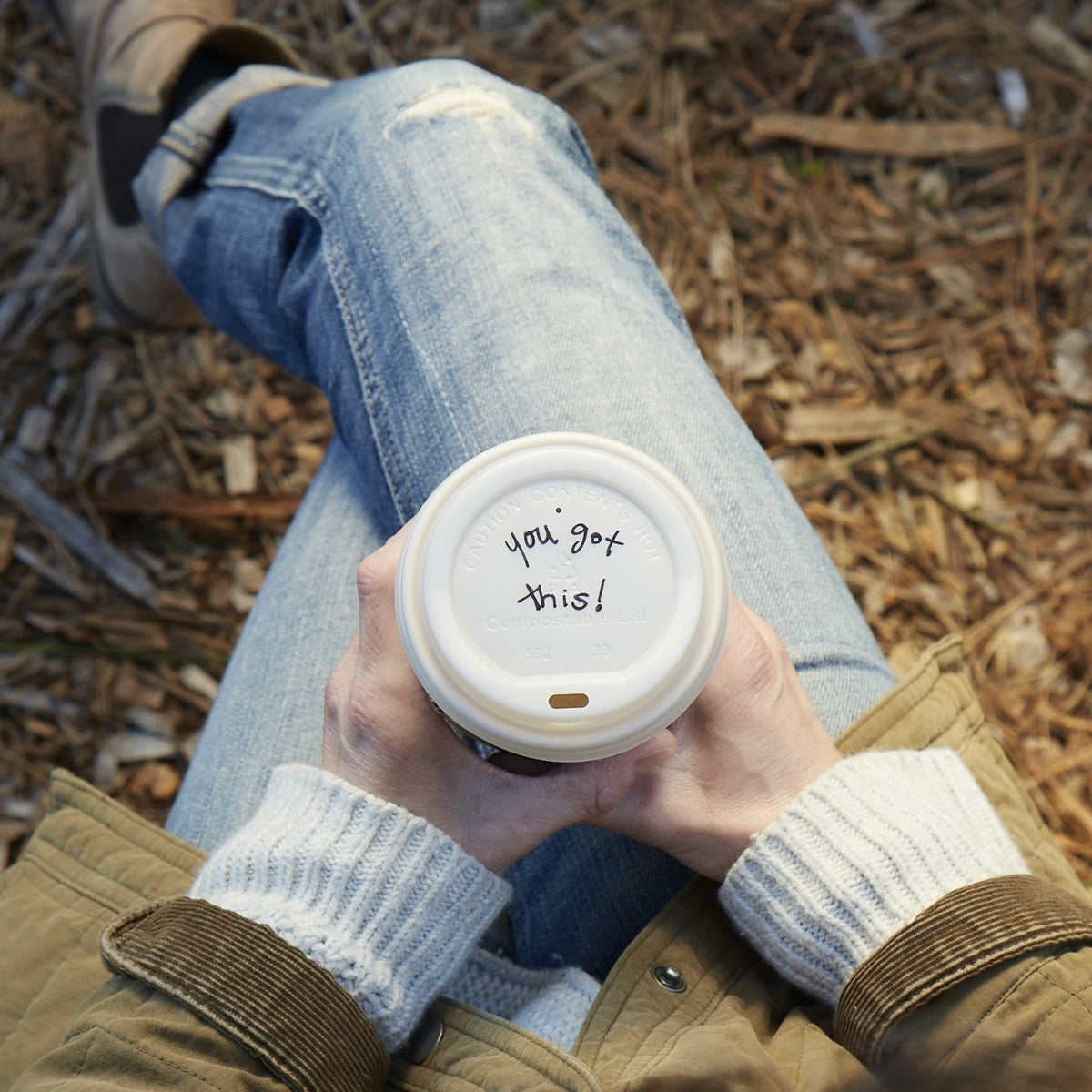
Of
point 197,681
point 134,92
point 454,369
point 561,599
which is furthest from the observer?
point 197,681

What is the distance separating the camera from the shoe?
143 centimetres

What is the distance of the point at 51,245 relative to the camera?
1.71 meters

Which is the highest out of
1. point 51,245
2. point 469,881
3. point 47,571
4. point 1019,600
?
point 51,245

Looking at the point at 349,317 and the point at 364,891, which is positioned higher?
the point at 349,317

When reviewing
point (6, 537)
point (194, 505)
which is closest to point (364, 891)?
point (194, 505)

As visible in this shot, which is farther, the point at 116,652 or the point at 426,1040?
the point at 116,652

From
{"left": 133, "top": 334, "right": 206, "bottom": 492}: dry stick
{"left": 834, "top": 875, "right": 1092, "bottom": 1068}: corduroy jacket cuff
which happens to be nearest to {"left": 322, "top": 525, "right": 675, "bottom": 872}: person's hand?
{"left": 834, "top": 875, "right": 1092, "bottom": 1068}: corduroy jacket cuff

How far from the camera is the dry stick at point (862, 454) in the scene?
1636 mm

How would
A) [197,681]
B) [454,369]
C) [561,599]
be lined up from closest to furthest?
[561,599], [454,369], [197,681]

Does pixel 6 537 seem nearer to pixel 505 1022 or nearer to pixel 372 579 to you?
pixel 372 579

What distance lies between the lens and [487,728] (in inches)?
26.3

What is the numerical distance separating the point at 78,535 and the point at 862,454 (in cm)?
122

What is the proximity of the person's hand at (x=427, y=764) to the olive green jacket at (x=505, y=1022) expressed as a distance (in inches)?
5.1

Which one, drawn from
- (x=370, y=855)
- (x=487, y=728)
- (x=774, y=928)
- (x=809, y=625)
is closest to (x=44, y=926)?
(x=370, y=855)
